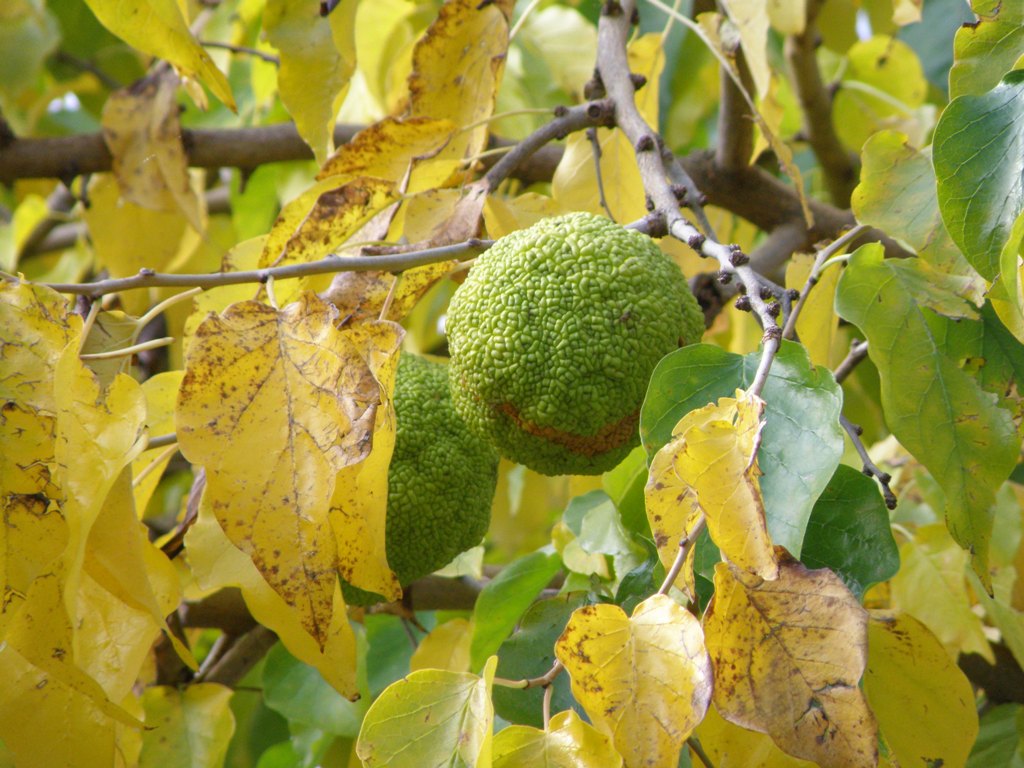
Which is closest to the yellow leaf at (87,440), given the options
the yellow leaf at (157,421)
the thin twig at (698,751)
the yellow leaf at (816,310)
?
the yellow leaf at (157,421)

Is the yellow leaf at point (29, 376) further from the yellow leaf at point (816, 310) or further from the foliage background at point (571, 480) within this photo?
the yellow leaf at point (816, 310)

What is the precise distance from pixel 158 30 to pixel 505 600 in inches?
27.4

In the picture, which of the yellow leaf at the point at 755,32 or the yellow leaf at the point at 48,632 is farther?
the yellow leaf at the point at 755,32

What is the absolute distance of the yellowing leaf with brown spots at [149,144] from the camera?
5.38ft

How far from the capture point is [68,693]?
0.88 metres

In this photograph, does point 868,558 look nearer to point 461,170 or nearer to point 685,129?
point 461,170

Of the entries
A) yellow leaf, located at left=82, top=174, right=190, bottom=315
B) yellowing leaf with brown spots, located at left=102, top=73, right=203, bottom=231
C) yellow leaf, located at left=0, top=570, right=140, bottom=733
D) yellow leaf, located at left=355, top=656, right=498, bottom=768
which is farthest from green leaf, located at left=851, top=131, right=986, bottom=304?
yellow leaf, located at left=82, top=174, right=190, bottom=315

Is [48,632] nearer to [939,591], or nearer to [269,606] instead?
[269,606]

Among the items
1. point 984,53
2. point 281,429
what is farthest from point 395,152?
point 984,53

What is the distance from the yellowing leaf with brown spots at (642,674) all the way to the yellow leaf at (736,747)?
0.11m

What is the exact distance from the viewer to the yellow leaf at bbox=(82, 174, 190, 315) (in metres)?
1.79

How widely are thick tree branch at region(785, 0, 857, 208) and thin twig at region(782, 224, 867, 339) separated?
93 cm

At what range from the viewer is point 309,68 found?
1228 mm

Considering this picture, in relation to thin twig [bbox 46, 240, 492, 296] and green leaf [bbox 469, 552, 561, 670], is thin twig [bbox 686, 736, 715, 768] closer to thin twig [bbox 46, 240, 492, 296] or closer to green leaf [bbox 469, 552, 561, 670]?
green leaf [bbox 469, 552, 561, 670]
